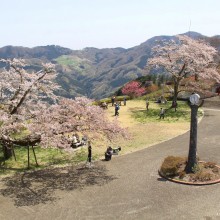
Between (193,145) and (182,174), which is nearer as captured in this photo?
(182,174)

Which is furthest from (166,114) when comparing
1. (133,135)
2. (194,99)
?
(194,99)

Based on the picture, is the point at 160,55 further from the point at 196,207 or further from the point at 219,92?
the point at 196,207

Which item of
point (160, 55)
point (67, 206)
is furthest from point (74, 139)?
point (160, 55)

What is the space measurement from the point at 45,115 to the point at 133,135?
1358 centimetres

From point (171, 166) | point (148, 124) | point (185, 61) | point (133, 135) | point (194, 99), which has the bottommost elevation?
point (133, 135)

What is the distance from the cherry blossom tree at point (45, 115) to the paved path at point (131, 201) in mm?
4007

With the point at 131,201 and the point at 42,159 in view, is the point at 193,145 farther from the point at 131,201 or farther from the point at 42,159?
the point at 42,159

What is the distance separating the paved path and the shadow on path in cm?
67

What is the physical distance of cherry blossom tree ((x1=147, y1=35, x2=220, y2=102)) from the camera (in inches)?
2100

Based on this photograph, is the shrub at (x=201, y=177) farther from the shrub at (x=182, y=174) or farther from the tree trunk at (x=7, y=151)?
the tree trunk at (x=7, y=151)

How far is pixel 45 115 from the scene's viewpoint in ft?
99.5

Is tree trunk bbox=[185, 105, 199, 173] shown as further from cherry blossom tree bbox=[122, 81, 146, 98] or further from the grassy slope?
cherry blossom tree bbox=[122, 81, 146, 98]

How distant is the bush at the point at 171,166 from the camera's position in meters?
27.4

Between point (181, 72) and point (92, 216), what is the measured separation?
1444 inches
